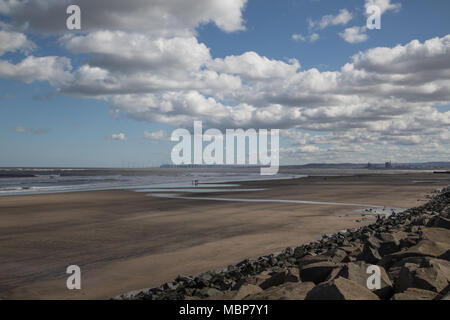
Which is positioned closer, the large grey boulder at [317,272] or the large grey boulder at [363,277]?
the large grey boulder at [363,277]

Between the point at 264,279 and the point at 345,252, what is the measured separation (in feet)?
10.2

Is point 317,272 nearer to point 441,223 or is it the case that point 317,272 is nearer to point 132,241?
point 441,223

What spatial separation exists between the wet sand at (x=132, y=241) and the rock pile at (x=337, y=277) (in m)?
1.38

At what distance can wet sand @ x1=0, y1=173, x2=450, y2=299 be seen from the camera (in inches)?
340

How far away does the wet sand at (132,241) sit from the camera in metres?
8.65

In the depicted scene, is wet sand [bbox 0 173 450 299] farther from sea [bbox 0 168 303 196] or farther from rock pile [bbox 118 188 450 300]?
sea [bbox 0 168 303 196]

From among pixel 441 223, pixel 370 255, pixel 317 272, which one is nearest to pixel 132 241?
pixel 317 272

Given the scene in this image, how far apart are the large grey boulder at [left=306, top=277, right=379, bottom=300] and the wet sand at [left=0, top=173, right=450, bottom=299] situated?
177 inches

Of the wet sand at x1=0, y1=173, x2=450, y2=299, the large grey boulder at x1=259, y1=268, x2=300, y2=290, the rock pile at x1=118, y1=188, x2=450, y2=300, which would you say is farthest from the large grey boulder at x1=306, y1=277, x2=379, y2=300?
the wet sand at x1=0, y1=173, x2=450, y2=299

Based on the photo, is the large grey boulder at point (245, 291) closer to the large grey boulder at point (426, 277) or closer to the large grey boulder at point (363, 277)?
the large grey boulder at point (363, 277)

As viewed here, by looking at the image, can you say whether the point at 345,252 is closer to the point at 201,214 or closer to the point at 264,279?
the point at 264,279

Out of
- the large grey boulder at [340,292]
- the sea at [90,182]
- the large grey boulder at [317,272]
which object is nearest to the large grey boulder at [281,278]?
the large grey boulder at [317,272]

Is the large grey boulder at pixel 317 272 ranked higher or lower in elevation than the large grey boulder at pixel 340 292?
lower
